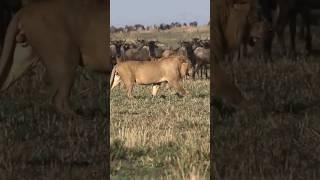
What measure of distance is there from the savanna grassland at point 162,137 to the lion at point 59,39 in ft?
0.91

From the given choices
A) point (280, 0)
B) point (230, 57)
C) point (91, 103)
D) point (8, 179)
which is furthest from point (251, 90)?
point (8, 179)

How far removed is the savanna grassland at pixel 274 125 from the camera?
314 cm

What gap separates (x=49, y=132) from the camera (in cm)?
321

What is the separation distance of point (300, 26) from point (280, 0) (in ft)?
0.54

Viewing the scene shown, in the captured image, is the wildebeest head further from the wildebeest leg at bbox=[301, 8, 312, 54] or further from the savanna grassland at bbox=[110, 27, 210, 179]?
the wildebeest leg at bbox=[301, 8, 312, 54]

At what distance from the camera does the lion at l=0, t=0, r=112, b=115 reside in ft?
10.7

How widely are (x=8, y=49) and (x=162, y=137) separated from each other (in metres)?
0.87

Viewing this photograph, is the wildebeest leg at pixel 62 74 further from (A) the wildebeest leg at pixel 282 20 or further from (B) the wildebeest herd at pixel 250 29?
(A) the wildebeest leg at pixel 282 20

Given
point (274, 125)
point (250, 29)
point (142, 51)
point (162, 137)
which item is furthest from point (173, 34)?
point (142, 51)

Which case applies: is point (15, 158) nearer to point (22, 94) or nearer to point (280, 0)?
point (22, 94)

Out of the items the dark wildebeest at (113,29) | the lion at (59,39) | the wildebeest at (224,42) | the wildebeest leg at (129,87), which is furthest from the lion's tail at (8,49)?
the wildebeest at (224,42)

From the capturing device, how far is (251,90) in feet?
10.9

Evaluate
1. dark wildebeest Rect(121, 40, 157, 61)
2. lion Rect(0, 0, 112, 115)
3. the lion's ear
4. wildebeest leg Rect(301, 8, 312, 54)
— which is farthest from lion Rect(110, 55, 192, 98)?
wildebeest leg Rect(301, 8, 312, 54)

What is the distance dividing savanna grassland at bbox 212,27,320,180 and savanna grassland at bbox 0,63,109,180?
22.7 inches
